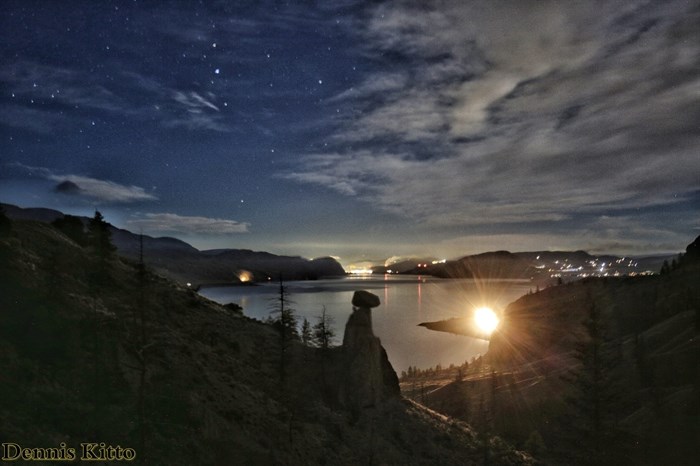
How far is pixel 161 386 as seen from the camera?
80.7ft

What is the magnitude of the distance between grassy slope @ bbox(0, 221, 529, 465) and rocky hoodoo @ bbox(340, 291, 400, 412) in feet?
4.66

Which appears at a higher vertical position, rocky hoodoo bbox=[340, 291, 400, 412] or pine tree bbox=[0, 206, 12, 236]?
pine tree bbox=[0, 206, 12, 236]

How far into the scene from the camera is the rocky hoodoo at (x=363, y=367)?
122 ft

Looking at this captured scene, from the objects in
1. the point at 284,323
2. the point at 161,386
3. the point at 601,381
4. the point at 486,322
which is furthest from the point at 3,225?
the point at 486,322

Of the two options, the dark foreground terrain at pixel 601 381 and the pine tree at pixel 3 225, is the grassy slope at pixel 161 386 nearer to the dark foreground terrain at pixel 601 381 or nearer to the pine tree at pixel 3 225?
the pine tree at pixel 3 225

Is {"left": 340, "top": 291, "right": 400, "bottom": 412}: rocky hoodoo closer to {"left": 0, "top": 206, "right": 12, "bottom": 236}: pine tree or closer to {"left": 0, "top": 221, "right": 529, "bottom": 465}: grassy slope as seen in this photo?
{"left": 0, "top": 221, "right": 529, "bottom": 465}: grassy slope

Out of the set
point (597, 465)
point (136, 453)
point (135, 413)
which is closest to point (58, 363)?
point (135, 413)

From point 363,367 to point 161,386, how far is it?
19535 mm

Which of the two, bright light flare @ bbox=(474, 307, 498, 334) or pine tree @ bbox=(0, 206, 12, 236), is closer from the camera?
pine tree @ bbox=(0, 206, 12, 236)

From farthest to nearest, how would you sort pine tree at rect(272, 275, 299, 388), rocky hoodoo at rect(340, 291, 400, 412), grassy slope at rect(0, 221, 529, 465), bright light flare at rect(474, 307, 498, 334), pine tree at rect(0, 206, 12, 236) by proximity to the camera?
bright light flare at rect(474, 307, 498, 334), rocky hoodoo at rect(340, 291, 400, 412), pine tree at rect(272, 275, 299, 388), pine tree at rect(0, 206, 12, 236), grassy slope at rect(0, 221, 529, 465)

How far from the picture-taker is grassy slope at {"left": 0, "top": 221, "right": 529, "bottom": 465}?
19344 mm

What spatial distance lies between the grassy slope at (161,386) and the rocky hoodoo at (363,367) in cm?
142

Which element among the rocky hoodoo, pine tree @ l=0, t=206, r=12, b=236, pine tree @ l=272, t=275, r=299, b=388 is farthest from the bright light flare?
pine tree @ l=0, t=206, r=12, b=236

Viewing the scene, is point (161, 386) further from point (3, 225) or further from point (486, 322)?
point (486, 322)
